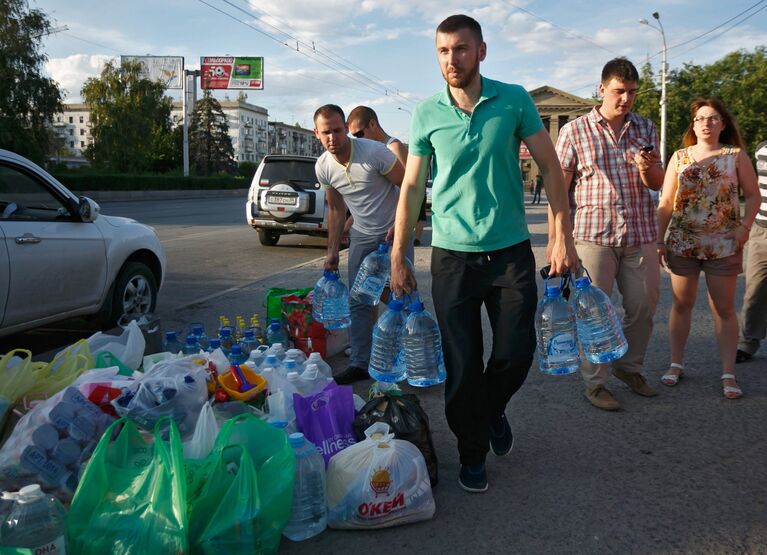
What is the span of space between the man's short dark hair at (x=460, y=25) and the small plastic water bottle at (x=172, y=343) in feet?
11.1

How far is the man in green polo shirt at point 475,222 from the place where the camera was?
308 cm

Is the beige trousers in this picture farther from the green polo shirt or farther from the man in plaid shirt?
the green polo shirt

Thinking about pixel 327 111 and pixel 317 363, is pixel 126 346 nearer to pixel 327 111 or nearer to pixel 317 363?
pixel 317 363

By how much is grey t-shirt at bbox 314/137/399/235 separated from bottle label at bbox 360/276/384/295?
34cm

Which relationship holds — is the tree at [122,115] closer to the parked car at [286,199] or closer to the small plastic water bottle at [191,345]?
the parked car at [286,199]

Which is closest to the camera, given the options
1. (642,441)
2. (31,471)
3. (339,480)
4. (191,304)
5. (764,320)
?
(31,471)

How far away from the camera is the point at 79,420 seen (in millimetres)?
3033

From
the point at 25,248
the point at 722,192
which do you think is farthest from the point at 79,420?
the point at 722,192

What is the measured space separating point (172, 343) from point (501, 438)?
2.95 metres

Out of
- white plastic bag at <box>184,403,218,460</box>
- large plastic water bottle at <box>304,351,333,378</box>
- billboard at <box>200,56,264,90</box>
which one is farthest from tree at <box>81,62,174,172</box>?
white plastic bag at <box>184,403,218,460</box>

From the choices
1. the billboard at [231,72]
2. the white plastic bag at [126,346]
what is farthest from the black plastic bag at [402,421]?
the billboard at [231,72]

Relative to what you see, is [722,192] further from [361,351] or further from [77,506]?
[77,506]

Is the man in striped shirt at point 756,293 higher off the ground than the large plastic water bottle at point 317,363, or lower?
higher

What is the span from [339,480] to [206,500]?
0.63 meters
